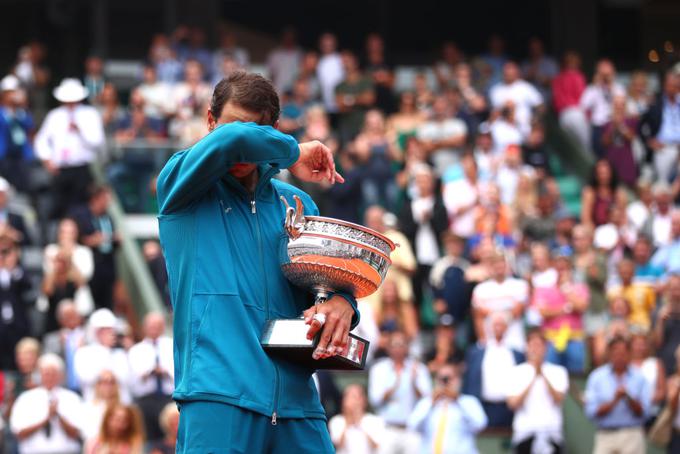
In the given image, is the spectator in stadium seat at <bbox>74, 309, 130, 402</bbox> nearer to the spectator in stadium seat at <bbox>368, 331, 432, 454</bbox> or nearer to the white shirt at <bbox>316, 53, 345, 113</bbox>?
the spectator in stadium seat at <bbox>368, 331, 432, 454</bbox>

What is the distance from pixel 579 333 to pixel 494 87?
5.92 metres

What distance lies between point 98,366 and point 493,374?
351 cm

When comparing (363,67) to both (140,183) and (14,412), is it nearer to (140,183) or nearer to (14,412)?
(140,183)

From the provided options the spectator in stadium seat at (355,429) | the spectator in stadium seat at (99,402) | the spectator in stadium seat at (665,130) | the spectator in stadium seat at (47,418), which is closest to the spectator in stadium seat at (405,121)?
the spectator in stadium seat at (665,130)

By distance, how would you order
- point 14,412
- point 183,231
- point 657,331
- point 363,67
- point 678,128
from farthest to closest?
point 363,67
point 678,128
point 657,331
point 14,412
point 183,231

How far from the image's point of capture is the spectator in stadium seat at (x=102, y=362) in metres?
12.0

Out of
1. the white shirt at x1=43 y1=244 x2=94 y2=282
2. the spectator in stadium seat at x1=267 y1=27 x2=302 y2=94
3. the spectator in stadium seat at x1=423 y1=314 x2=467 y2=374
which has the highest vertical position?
the spectator in stadium seat at x1=267 y1=27 x2=302 y2=94

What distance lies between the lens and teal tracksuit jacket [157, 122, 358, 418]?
4.33 m

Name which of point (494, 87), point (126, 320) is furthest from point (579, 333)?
point (494, 87)

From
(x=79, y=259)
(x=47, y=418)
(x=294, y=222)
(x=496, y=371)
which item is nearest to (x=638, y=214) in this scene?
(x=496, y=371)

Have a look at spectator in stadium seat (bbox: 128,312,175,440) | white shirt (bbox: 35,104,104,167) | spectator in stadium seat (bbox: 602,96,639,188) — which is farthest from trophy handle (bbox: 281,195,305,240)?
spectator in stadium seat (bbox: 602,96,639,188)

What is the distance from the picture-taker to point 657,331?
13023mm

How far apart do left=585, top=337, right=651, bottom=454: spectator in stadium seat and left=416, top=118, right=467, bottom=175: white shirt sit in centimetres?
477

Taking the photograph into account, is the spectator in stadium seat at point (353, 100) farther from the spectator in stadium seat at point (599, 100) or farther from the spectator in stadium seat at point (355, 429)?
the spectator in stadium seat at point (355, 429)
